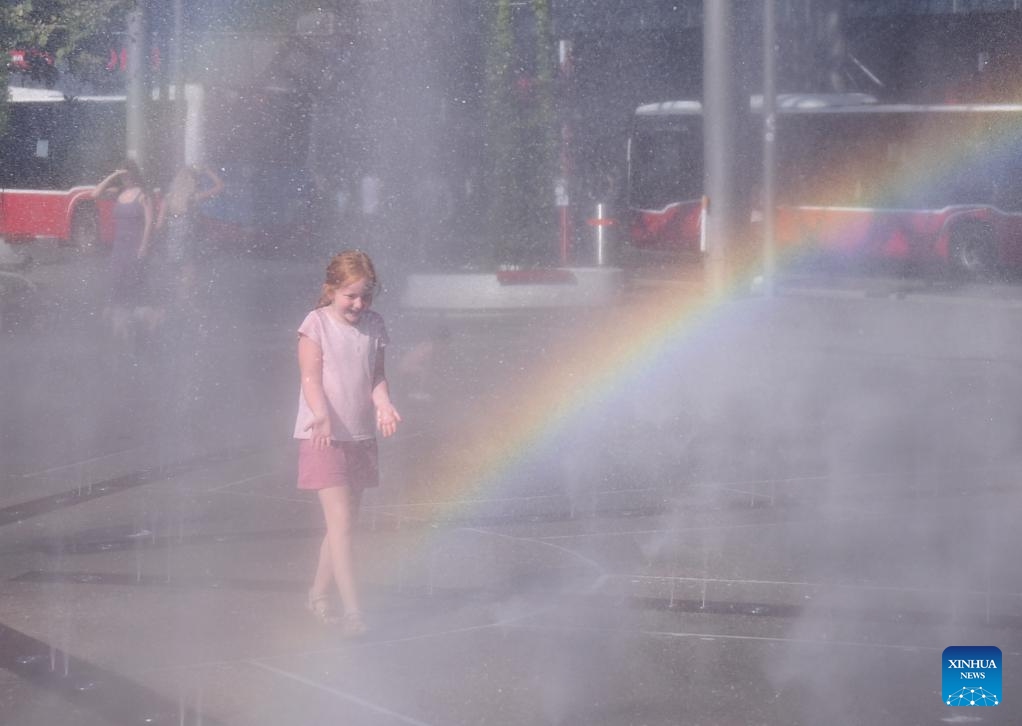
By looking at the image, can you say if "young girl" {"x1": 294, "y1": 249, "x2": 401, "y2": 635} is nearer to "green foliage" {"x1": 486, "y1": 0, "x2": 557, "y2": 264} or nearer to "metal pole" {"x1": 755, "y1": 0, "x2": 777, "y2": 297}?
"green foliage" {"x1": 486, "y1": 0, "x2": 557, "y2": 264}

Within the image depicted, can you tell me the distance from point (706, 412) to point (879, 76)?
65.7 feet

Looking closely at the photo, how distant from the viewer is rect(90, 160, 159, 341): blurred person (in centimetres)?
1214

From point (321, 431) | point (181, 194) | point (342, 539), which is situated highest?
point (181, 194)

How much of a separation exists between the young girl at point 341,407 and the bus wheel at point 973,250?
21.6 m

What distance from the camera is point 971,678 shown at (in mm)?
4043

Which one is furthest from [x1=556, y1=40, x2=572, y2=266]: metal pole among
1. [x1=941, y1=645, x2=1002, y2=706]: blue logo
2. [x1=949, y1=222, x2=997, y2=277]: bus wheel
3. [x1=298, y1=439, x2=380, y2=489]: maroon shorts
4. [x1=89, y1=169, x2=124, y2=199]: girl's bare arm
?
[x1=941, y1=645, x2=1002, y2=706]: blue logo

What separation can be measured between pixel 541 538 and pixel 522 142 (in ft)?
43.5

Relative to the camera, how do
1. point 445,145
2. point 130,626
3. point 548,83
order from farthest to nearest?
point 445,145 → point 548,83 → point 130,626

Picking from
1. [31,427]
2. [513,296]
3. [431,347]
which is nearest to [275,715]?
[31,427]

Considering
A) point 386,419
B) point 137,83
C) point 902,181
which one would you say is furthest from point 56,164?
point 386,419

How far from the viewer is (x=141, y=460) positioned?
8523mm

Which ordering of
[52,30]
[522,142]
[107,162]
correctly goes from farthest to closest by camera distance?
[107,162] < [522,142] < [52,30]

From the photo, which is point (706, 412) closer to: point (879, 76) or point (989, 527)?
point (989, 527)

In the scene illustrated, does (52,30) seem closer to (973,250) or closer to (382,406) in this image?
(382,406)
